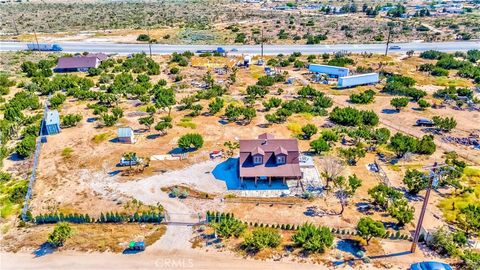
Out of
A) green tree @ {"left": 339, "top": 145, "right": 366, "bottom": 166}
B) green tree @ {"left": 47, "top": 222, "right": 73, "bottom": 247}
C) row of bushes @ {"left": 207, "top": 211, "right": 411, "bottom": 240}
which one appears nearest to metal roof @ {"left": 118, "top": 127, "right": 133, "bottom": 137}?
green tree @ {"left": 47, "top": 222, "right": 73, "bottom": 247}

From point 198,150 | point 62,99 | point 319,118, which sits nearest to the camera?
point 198,150

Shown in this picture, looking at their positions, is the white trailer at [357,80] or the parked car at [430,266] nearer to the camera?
the parked car at [430,266]

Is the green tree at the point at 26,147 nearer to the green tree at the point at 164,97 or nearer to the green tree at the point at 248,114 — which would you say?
the green tree at the point at 164,97

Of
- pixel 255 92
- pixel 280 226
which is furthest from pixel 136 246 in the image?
pixel 255 92

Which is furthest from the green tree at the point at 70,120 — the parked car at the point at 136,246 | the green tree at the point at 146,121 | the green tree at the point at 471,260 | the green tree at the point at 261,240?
the green tree at the point at 471,260

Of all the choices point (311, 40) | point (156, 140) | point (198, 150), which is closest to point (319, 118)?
point (198, 150)

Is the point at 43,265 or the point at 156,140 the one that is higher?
the point at 156,140

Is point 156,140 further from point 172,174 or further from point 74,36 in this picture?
point 74,36

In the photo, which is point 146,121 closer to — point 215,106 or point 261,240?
point 215,106
